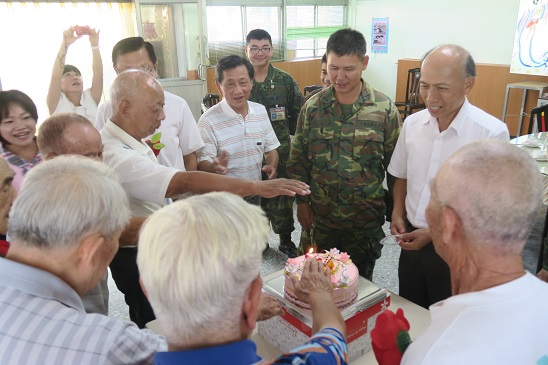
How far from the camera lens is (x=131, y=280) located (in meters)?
1.86

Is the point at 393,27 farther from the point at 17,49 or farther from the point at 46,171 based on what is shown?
the point at 46,171

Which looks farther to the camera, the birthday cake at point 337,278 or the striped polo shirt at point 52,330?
the birthday cake at point 337,278

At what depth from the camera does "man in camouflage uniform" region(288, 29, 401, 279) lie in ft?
7.24

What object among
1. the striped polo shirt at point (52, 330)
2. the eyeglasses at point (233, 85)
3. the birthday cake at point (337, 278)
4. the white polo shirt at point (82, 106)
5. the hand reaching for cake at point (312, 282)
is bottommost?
the birthday cake at point (337, 278)

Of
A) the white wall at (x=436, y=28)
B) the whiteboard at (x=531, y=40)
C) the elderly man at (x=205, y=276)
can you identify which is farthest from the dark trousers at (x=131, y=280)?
the white wall at (x=436, y=28)

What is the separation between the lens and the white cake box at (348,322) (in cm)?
134

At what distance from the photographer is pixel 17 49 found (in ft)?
17.9

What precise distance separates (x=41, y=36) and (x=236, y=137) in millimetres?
4418

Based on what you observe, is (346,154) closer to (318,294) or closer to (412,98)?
(318,294)

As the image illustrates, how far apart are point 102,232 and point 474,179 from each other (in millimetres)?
864

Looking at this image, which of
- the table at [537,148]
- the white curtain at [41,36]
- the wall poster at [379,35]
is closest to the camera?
the table at [537,148]

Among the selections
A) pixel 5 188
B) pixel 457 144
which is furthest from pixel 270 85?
pixel 5 188

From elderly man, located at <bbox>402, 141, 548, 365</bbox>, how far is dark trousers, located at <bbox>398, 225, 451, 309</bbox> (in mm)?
886

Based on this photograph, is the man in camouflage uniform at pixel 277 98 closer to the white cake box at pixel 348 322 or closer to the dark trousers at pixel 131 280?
the dark trousers at pixel 131 280
